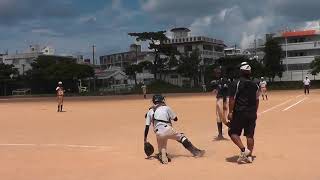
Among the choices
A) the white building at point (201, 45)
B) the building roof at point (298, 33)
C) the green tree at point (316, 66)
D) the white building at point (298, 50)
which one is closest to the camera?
the green tree at point (316, 66)

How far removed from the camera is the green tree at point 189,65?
8169 centimetres

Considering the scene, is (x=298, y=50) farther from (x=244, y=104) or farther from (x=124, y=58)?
(x=244, y=104)

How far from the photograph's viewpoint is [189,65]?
81688mm

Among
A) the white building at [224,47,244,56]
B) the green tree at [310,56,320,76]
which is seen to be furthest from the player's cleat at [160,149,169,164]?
the white building at [224,47,244,56]

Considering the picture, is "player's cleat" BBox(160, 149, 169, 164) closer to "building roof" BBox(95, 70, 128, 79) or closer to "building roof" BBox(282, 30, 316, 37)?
"building roof" BBox(282, 30, 316, 37)

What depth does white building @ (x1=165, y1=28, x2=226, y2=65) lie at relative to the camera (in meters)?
92.8

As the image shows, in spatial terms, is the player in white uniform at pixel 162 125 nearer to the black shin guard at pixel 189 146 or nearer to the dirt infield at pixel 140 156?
the black shin guard at pixel 189 146

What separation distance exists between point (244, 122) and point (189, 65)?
2837 inches

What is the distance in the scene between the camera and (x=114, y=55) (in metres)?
125

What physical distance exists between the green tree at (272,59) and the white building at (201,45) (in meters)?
12.1

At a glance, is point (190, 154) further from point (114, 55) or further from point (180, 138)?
point (114, 55)

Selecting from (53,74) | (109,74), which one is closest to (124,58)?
(109,74)

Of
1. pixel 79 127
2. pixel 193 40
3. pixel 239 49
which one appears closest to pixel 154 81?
pixel 193 40

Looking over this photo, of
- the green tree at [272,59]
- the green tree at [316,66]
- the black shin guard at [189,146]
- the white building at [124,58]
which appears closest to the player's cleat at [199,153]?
the black shin guard at [189,146]
